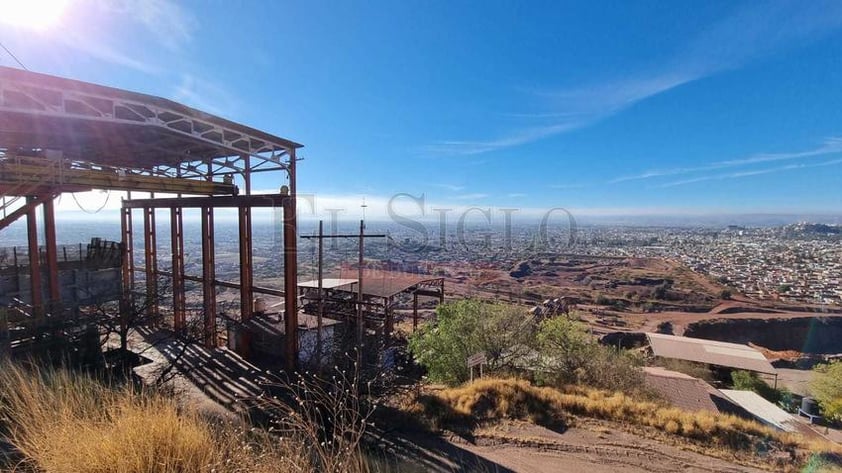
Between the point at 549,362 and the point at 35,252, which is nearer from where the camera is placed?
the point at 35,252

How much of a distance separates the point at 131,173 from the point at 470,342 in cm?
1042

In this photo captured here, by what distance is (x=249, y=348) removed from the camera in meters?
9.94

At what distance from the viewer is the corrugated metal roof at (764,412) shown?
30.5ft

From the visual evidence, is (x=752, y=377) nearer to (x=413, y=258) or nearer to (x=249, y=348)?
(x=413, y=258)

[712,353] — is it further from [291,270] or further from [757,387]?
[291,270]

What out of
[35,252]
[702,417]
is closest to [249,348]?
[35,252]

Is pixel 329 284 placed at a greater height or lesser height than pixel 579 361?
greater

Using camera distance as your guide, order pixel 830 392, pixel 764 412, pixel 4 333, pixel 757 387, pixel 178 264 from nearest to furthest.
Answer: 1. pixel 4 333
2. pixel 764 412
3. pixel 178 264
4. pixel 830 392
5. pixel 757 387

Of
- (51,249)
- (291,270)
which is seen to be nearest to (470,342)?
(291,270)

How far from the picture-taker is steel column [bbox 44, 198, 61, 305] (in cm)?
889

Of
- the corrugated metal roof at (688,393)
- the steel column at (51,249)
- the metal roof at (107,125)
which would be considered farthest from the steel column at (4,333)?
the corrugated metal roof at (688,393)

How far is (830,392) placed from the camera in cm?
1284

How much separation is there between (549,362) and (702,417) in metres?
3.88

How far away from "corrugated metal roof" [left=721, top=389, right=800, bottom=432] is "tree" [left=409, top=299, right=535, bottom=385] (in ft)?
21.5
